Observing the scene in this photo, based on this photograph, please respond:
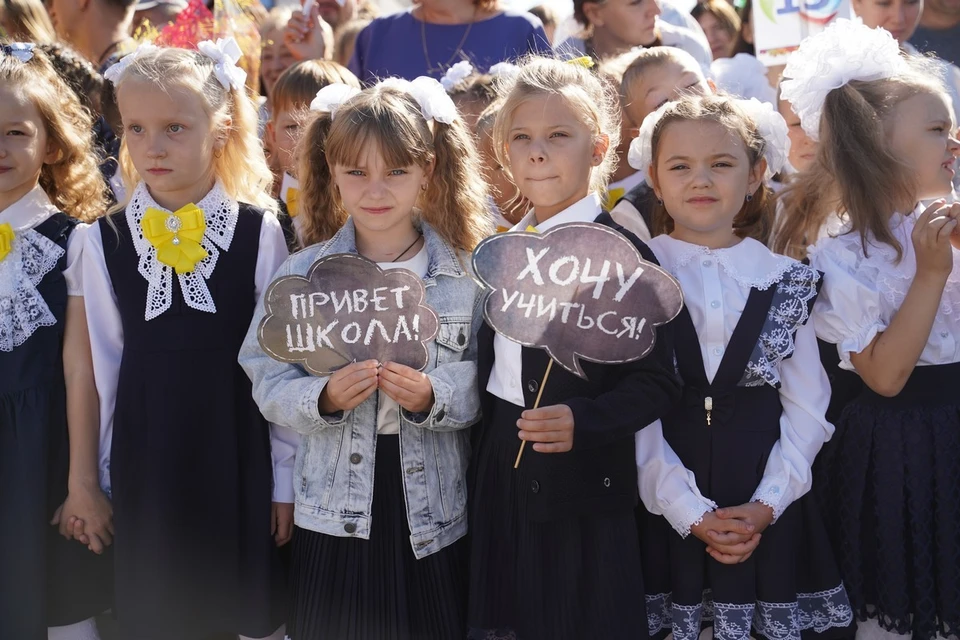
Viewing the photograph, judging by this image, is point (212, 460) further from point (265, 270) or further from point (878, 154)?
point (878, 154)

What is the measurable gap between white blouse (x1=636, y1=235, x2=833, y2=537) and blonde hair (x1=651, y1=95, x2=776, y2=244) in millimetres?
293

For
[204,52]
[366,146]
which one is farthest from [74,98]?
Result: [366,146]

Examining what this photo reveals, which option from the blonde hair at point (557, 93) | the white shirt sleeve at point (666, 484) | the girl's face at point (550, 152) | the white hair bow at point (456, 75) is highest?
the white hair bow at point (456, 75)

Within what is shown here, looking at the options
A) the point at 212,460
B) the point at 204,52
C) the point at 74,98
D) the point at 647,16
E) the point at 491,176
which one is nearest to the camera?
the point at 212,460

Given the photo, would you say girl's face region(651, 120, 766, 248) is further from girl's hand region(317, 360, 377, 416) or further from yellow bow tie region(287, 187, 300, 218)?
yellow bow tie region(287, 187, 300, 218)

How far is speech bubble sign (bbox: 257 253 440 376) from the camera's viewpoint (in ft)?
8.04

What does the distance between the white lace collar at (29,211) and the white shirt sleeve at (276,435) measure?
0.73 meters

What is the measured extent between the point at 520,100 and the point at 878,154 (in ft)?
3.49

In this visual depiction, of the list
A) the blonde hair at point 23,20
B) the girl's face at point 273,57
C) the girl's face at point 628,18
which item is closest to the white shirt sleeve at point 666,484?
the girl's face at point 628,18

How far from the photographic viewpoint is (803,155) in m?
3.81

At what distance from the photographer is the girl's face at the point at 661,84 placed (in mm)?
3609

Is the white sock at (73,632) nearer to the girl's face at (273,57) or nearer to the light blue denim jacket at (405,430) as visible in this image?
the light blue denim jacket at (405,430)

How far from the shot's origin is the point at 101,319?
2809mm

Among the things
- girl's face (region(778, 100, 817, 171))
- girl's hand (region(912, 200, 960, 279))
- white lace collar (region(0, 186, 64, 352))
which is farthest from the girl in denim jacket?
girl's face (region(778, 100, 817, 171))
